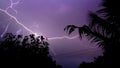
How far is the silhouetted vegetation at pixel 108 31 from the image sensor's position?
8.32 meters

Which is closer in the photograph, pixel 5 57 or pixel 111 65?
pixel 111 65

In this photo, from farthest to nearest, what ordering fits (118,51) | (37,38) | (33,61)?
1. (37,38)
2. (33,61)
3. (118,51)

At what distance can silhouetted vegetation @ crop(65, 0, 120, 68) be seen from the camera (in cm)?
832

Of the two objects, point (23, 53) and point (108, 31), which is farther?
point (23, 53)

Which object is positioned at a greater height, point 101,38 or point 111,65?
point 101,38

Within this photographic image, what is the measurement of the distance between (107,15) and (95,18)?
0.43m

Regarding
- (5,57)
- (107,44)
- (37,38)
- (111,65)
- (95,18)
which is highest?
(37,38)

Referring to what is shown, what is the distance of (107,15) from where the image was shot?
29.0 ft

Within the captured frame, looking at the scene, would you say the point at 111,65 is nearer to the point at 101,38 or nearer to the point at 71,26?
the point at 101,38

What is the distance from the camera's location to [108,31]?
8.70m

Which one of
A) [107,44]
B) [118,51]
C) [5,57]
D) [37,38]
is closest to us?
[118,51]

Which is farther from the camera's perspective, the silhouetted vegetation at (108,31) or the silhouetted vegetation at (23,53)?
the silhouetted vegetation at (23,53)

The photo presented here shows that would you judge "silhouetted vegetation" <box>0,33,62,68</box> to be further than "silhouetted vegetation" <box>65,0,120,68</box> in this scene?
Yes

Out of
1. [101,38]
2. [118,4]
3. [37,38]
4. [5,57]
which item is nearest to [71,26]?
[101,38]
